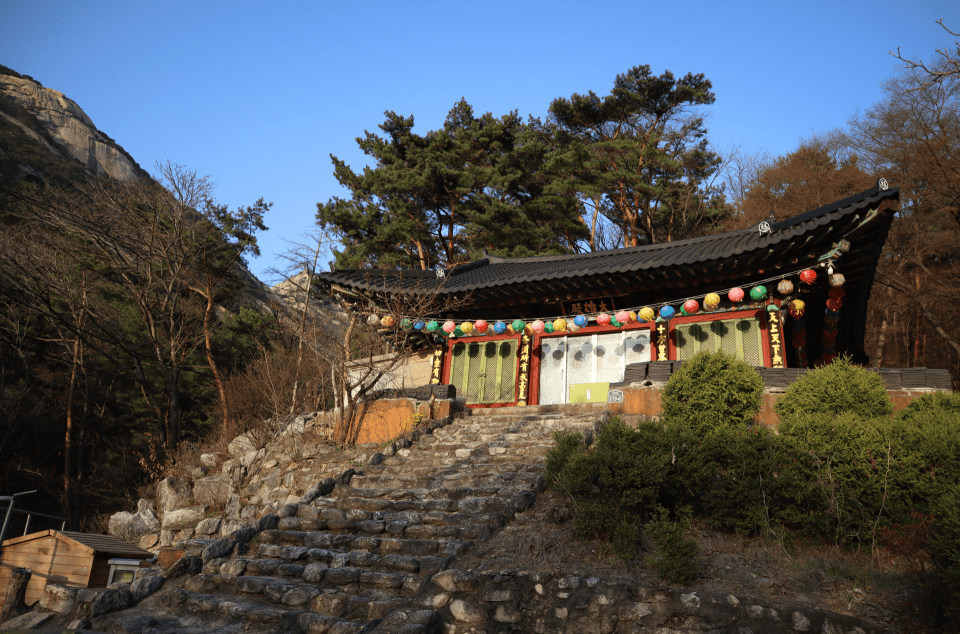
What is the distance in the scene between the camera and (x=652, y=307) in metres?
12.8

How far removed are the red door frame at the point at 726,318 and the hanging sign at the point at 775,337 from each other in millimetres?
85

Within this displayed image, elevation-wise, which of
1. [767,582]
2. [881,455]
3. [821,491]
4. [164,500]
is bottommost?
[164,500]

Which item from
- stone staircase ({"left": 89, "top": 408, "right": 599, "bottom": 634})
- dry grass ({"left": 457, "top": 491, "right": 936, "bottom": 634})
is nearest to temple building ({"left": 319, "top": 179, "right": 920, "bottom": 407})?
stone staircase ({"left": 89, "top": 408, "right": 599, "bottom": 634})

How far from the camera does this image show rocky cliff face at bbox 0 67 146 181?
45375mm

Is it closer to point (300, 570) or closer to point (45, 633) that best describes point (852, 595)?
point (300, 570)

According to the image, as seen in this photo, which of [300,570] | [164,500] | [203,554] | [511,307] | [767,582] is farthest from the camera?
[511,307]

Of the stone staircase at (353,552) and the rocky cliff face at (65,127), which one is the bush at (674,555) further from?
the rocky cliff face at (65,127)

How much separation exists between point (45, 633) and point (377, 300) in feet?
34.4

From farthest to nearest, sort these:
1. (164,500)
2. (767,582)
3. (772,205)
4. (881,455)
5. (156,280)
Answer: (772,205) → (156,280) → (164,500) → (881,455) → (767,582)

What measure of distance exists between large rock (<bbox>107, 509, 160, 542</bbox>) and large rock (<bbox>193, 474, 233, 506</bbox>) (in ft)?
3.14

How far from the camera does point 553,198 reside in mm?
23250

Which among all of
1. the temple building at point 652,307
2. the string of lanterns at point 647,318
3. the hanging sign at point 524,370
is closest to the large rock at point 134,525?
the string of lanterns at point 647,318

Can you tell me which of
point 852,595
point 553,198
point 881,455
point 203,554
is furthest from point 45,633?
point 553,198

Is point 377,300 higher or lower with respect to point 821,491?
higher
